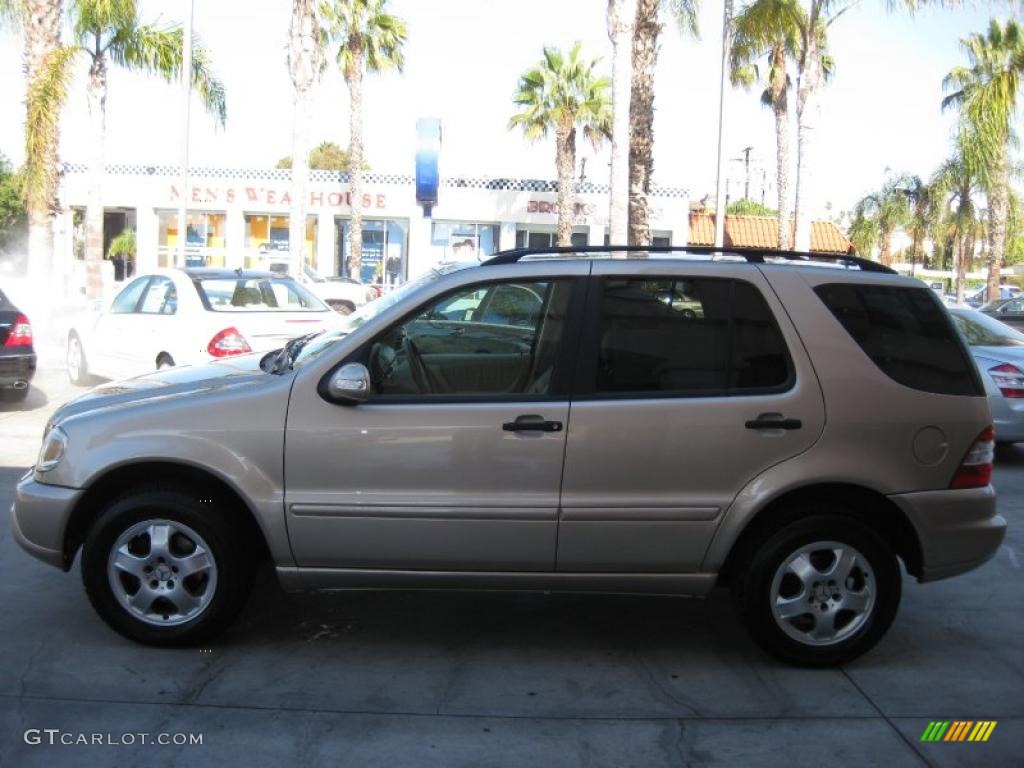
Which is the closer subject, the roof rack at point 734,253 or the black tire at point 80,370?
the roof rack at point 734,253

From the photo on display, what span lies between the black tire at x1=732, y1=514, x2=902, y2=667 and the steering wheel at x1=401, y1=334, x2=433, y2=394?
161 centimetres

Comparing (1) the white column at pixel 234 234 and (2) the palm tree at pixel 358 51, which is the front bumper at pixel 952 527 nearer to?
(2) the palm tree at pixel 358 51

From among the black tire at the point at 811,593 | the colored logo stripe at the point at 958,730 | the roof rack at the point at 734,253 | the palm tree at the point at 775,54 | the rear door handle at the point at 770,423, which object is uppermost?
the palm tree at the point at 775,54

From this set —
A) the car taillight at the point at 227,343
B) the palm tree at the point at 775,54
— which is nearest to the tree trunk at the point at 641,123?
the palm tree at the point at 775,54

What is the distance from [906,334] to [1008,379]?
228 inches

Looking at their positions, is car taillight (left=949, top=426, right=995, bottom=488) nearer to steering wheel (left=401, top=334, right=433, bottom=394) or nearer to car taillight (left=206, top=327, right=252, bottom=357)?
steering wheel (left=401, top=334, right=433, bottom=394)

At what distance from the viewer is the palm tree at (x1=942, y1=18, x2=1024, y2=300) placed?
95.7 feet

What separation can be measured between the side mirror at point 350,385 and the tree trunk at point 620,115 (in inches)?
555

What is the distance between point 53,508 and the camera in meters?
4.63

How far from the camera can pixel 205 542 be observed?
4586 millimetres

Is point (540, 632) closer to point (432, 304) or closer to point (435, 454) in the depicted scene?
point (435, 454)

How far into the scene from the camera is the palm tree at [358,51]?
110ft

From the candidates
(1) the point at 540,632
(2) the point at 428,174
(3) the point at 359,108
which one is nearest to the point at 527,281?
(1) the point at 540,632

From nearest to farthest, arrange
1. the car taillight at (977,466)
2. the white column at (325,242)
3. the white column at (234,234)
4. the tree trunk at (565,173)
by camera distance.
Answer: the car taillight at (977,466) < the tree trunk at (565,173) < the white column at (234,234) < the white column at (325,242)
